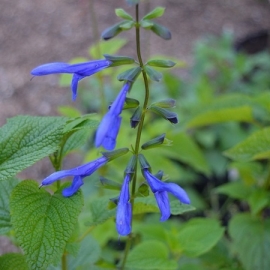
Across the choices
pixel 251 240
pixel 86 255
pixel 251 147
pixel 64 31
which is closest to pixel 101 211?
pixel 86 255

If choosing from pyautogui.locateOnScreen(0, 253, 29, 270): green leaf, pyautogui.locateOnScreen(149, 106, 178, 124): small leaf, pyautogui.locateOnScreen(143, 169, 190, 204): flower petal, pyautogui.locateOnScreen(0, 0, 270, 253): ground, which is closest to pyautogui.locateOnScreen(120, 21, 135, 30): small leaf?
pyautogui.locateOnScreen(149, 106, 178, 124): small leaf

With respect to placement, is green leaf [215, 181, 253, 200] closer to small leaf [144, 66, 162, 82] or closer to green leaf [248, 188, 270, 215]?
green leaf [248, 188, 270, 215]

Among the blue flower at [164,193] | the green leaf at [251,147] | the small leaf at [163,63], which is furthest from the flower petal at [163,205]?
the green leaf at [251,147]

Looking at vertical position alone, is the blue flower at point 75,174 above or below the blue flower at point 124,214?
above

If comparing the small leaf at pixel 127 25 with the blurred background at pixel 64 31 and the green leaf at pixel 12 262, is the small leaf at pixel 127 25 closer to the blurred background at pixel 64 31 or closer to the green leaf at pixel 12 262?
the green leaf at pixel 12 262

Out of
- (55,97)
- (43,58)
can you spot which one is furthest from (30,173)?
(43,58)

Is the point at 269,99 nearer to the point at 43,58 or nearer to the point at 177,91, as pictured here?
the point at 177,91

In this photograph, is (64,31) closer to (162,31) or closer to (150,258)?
(150,258)
